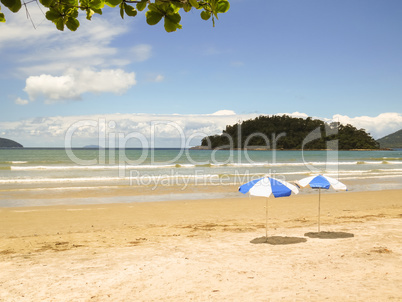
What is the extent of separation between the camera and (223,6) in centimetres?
211

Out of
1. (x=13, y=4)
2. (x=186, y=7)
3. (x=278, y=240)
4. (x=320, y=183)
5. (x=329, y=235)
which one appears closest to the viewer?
(x=13, y=4)

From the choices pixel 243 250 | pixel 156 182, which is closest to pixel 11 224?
pixel 243 250

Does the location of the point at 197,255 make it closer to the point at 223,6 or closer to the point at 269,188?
the point at 269,188

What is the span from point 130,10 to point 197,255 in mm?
6893

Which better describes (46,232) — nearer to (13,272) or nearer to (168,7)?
(13,272)

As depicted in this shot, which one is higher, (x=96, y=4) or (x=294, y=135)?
(x=294, y=135)

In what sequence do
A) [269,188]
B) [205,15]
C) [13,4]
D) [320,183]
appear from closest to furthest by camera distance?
[13,4]
[205,15]
[269,188]
[320,183]

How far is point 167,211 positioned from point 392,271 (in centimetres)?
979

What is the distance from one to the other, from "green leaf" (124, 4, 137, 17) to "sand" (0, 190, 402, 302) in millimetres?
4771

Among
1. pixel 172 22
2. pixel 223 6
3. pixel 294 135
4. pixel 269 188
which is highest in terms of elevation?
pixel 294 135

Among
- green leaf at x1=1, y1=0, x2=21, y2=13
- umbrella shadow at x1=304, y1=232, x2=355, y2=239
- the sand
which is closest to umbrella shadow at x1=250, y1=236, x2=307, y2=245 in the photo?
the sand

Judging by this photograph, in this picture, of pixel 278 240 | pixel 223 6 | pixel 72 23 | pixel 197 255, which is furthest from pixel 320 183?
pixel 72 23

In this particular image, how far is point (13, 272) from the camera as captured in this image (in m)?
7.14

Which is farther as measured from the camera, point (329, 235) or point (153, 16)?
point (329, 235)
